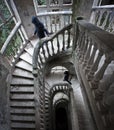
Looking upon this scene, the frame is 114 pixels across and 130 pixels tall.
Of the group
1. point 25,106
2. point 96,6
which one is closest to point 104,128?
point 25,106

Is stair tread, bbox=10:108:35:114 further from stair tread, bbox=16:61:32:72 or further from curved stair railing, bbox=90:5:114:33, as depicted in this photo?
curved stair railing, bbox=90:5:114:33

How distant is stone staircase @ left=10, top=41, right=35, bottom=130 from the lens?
18.8 feet

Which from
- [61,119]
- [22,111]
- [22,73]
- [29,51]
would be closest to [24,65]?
[22,73]

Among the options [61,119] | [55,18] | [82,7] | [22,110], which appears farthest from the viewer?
[61,119]

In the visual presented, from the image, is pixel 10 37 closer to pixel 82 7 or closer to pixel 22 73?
pixel 22 73

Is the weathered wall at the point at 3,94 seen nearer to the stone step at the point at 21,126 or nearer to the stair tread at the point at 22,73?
the stone step at the point at 21,126

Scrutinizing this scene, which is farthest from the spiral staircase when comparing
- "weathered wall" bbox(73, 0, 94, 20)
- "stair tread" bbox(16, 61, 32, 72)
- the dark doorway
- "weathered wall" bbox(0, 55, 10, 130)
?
the dark doorway

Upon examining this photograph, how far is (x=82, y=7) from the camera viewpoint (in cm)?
650

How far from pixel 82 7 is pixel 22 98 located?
13.9 ft

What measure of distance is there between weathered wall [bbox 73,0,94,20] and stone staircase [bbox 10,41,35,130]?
2819 mm

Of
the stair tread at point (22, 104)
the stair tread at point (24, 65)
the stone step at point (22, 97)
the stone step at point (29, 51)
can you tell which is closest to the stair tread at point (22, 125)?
the stair tread at point (22, 104)

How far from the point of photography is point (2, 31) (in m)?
5.94

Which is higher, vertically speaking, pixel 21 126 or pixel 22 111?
pixel 22 111

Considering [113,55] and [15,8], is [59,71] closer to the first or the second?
[15,8]
